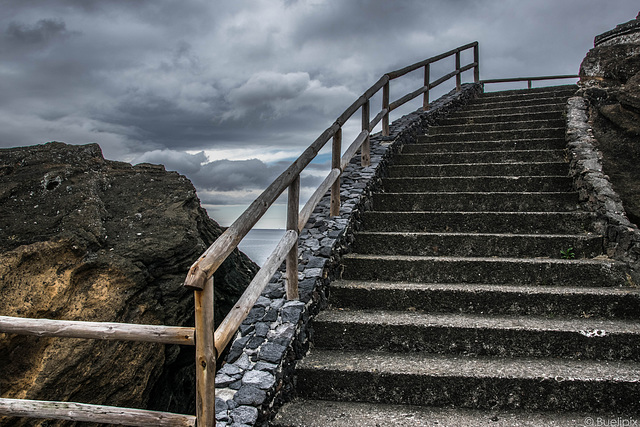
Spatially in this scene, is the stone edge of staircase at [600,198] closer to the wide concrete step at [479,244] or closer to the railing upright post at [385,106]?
the wide concrete step at [479,244]

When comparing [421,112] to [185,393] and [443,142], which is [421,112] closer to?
[443,142]

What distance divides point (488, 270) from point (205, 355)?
2.67 m

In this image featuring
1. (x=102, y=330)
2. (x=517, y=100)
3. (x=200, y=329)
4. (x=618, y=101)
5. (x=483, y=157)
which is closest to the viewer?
(x=200, y=329)

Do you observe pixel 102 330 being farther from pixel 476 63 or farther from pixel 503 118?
pixel 476 63

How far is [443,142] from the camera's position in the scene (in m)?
7.00

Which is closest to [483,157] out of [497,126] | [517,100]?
[497,126]

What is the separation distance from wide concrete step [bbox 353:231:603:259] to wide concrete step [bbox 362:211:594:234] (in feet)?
0.78

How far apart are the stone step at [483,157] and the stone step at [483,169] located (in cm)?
29

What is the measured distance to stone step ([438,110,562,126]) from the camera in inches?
293

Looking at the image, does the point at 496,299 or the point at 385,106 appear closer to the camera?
the point at 496,299

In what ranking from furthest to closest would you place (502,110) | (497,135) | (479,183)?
(502,110)
(497,135)
(479,183)

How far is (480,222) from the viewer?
4.66m

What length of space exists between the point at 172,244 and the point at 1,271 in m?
1.21

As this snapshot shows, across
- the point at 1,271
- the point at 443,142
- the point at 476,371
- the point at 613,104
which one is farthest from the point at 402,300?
the point at 613,104
